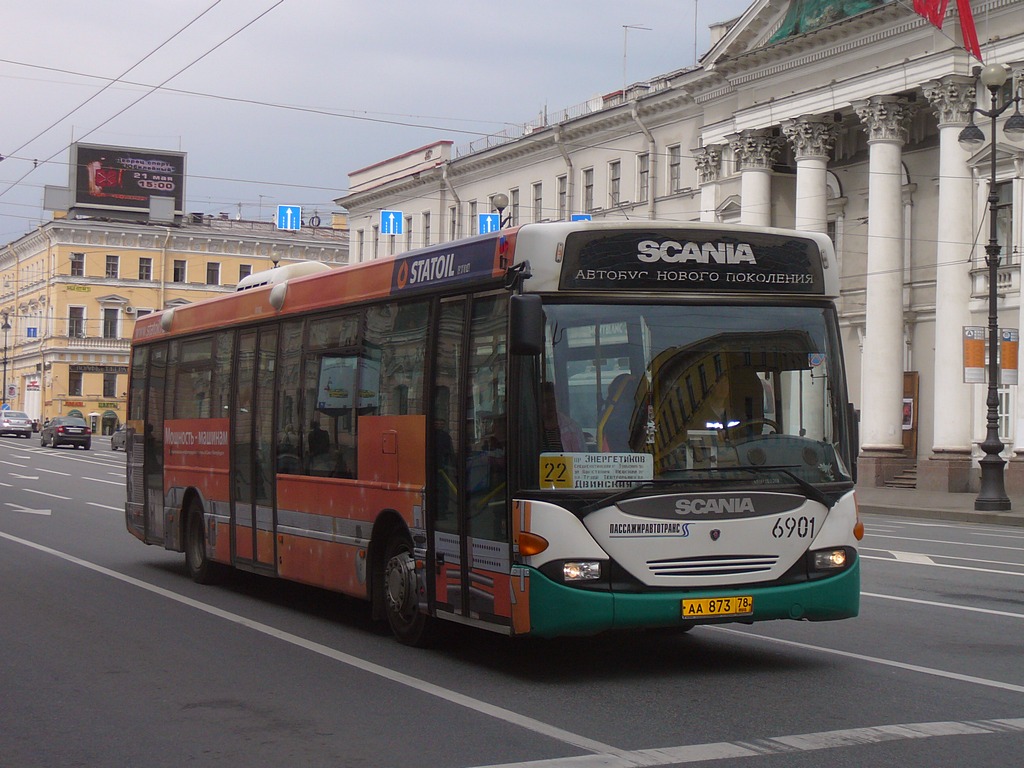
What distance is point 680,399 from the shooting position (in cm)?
884

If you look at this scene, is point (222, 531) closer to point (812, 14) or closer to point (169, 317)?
point (169, 317)

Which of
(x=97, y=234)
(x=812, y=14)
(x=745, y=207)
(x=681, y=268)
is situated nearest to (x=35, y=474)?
(x=745, y=207)

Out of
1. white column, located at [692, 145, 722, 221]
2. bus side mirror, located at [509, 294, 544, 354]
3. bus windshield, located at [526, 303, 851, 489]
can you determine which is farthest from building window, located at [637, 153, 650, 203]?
bus side mirror, located at [509, 294, 544, 354]

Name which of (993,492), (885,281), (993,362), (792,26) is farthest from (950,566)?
(792,26)

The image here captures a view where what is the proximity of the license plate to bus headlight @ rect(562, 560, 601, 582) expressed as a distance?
1.92ft

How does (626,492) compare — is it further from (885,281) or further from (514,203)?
(514,203)

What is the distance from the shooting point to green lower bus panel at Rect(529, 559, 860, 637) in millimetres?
8617

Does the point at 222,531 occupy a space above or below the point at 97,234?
below

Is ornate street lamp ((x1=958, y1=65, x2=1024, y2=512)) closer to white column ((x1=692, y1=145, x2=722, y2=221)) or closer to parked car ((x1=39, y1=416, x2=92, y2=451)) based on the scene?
white column ((x1=692, y1=145, x2=722, y2=221))

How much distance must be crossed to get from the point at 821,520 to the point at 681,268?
179 cm

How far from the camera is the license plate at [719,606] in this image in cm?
878

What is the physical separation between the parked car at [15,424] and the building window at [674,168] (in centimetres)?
4418

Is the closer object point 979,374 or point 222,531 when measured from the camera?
point 222,531

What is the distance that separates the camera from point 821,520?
30.1ft
